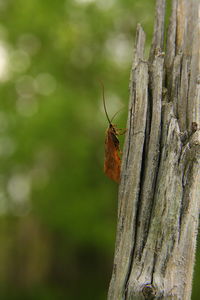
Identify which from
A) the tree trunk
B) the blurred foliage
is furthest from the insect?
the blurred foliage

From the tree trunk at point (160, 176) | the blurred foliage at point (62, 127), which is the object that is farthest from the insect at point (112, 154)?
the blurred foliage at point (62, 127)

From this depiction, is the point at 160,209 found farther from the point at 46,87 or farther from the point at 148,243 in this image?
the point at 46,87

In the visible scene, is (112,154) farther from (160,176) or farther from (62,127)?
(62,127)

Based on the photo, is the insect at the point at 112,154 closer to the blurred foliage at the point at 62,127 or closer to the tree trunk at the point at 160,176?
the tree trunk at the point at 160,176

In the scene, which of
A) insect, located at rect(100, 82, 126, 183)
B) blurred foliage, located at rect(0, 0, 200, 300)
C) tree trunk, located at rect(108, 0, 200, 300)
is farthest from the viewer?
blurred foliage, located at rect(0, 0, 200, 300)

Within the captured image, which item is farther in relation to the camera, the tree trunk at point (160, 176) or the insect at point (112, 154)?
the insect at point (112, 154)

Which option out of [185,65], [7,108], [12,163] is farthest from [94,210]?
[185,65]

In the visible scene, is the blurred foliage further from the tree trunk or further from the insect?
the tree trunk
